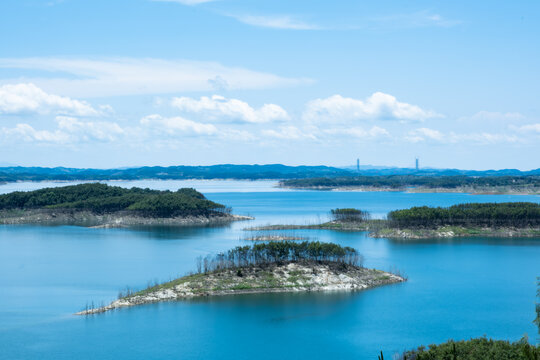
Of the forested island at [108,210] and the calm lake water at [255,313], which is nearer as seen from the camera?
the calm lake water at [255,313]

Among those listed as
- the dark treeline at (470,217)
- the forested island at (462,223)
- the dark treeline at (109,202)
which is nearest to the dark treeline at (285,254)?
the forested island at (462,223)

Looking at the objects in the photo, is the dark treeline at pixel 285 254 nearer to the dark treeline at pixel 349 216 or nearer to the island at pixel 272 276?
the island at pixel 272 276

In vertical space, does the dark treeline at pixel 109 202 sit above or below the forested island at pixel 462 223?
above

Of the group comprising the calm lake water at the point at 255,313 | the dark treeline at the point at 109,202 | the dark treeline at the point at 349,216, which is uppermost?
the dark treeline at the point at 109,202

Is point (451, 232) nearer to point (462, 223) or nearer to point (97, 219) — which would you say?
point (462, 223)

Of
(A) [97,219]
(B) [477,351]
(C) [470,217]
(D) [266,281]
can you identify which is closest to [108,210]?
(A) [97,219]

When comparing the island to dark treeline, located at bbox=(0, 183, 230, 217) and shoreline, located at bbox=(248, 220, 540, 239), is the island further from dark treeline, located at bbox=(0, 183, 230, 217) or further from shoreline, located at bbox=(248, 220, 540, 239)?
dark treeline, located at bbox=(0, 183, 230, 217)
